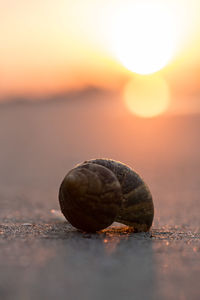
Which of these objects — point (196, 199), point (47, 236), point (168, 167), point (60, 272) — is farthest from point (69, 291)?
point (168, 167)

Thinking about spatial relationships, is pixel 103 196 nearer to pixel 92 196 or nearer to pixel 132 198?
pixel 92 196

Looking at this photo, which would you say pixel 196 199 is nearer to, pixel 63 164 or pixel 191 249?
pixel 191 249

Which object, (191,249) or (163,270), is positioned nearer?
(163,270)

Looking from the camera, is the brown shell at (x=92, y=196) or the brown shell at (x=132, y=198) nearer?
the brown shell at (x=92, y=196)

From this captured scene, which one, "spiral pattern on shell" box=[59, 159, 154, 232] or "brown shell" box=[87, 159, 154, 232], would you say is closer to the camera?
"spiral pattern on shell" box=[59, 159, 154, 232]

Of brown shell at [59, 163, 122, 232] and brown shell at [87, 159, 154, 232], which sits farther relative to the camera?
brown shell at [87, 159, 154, 232]

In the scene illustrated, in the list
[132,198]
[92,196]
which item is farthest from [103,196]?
Answer: [132,198]
